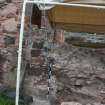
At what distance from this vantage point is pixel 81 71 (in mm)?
6707

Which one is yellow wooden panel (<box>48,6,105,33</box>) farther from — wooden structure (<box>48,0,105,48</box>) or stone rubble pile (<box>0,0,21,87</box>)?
stone rubble pile (<box>0,0,21,87</box>)

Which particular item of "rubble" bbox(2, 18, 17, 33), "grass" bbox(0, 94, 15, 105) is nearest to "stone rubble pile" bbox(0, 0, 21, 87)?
"rubble" bbox(2, 18, 17, 33)

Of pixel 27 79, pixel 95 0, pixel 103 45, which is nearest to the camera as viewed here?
pixel 95 0

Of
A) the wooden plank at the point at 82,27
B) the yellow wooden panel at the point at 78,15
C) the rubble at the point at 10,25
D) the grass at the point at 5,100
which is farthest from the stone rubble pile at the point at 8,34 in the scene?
the yellow wooden panel at the point at 78,15

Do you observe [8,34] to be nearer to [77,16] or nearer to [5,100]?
[5,100]

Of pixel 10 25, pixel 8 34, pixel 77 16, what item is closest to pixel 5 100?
pixel 8 34

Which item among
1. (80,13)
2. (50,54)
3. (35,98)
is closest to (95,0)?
(80,13)

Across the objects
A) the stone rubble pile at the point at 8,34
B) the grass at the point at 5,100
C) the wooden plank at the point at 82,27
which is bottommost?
the grass at the point at 5,100

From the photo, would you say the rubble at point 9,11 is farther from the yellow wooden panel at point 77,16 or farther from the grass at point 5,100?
the yellow wooden panel at point 77,16

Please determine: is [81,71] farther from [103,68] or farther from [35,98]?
[35,98]

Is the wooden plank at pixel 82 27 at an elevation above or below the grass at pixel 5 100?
above

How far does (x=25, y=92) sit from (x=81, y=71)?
0.93m

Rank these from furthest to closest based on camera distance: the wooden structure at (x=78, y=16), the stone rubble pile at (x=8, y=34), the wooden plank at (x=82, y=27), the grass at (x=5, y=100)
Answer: the stone rubble pile at (x=8, y=34), the grass at (x=5, y=100), the wooden plank at (x=82, y=27), the wooden structure at (x=78, y=16)

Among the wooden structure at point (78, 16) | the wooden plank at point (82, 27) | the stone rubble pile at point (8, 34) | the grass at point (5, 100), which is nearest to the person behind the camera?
the wooden structure at point (78, 16)
